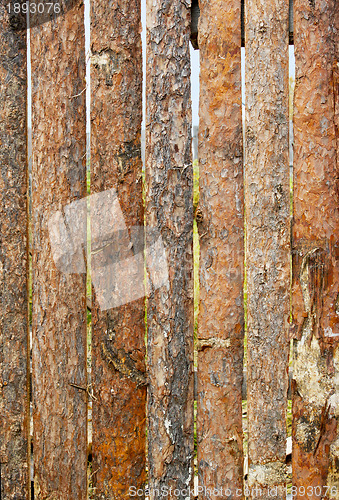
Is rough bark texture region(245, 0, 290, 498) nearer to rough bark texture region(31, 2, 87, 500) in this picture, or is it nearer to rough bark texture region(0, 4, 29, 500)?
rough bark texture region(31, 2, 87, 500)

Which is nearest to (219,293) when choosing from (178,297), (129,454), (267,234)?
(178,297)

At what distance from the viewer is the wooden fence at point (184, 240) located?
182 cm

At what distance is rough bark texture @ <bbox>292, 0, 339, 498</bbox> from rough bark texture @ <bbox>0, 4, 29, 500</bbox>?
132 cm

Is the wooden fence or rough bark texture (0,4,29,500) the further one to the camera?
rough bark texture (0,4,29,500)

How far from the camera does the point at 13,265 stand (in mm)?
1981

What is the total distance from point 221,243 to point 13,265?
1.03 meters

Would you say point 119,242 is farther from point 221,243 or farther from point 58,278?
point 221,243

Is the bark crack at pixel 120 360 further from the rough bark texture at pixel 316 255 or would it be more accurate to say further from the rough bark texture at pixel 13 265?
the rough bark texture at pixel 316 255

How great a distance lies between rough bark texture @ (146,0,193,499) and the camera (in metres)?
1.79

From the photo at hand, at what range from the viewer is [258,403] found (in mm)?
1843

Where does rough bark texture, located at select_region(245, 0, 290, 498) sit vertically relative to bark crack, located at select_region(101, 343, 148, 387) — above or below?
above

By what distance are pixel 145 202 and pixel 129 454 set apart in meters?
1.19

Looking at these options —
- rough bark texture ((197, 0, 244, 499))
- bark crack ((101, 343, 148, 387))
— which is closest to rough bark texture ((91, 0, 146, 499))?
bark crack ((101, 343, 148, 387))

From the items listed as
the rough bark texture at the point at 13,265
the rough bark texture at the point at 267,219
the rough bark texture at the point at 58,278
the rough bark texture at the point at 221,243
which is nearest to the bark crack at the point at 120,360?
the rough bark texture at the point at 58,278
